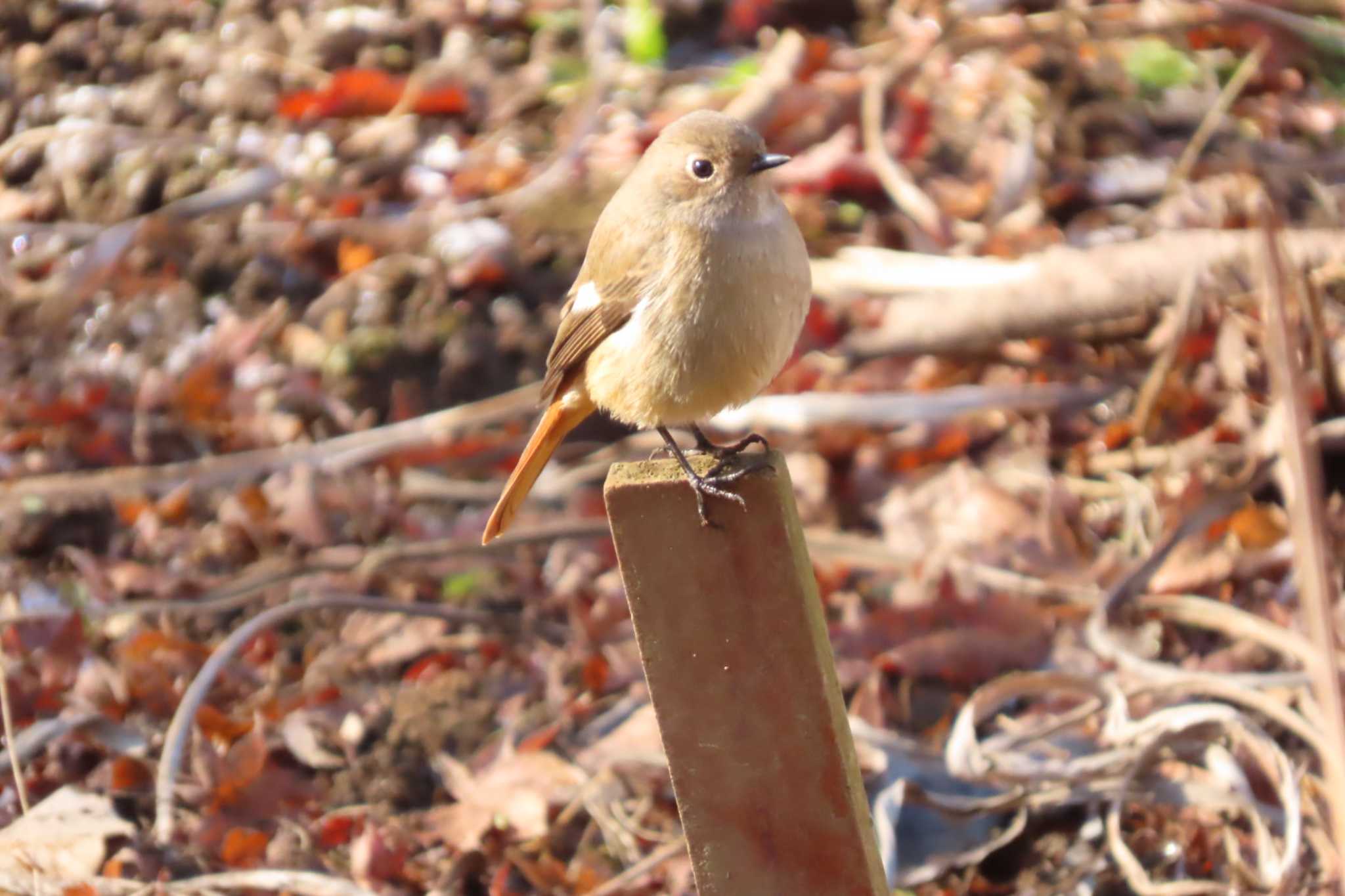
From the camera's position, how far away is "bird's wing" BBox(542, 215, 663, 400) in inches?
99.4

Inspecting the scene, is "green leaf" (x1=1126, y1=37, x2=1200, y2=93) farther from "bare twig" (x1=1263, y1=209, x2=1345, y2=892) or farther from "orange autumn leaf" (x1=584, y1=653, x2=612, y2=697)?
"bare twig" (x1=1263, y1=209, x2=1345, y2=892)

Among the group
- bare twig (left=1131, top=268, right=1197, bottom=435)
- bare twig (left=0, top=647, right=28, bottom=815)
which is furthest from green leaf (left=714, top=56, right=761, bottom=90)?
bare twig (left=0, top=647, right=28, bottom=815)

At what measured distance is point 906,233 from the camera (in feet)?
16.7

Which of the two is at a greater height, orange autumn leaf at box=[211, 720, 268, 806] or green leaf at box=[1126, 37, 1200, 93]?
green leaf at box=[1126, 37, 1200, 93]

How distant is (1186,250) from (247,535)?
2.85m

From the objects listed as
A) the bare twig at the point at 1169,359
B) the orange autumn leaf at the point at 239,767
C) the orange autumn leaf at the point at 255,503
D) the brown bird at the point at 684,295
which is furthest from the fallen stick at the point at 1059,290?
the orange autumn leaf at the point at 239,767

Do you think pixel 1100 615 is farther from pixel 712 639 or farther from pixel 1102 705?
pixel 712 639

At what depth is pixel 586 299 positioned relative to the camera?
271 cm

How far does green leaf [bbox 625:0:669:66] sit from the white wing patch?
3.68 meters

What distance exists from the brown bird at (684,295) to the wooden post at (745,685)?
0.35 meters

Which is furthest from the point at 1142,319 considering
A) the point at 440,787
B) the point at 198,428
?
the point at 198,428

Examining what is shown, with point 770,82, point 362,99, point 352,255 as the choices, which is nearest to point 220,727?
point 352,255

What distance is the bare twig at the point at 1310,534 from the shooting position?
0.86m

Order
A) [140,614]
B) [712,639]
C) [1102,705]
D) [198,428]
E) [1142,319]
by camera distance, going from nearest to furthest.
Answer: [712,639] → [1102,705] → [140,614] → [1142,319] → [198,428]
